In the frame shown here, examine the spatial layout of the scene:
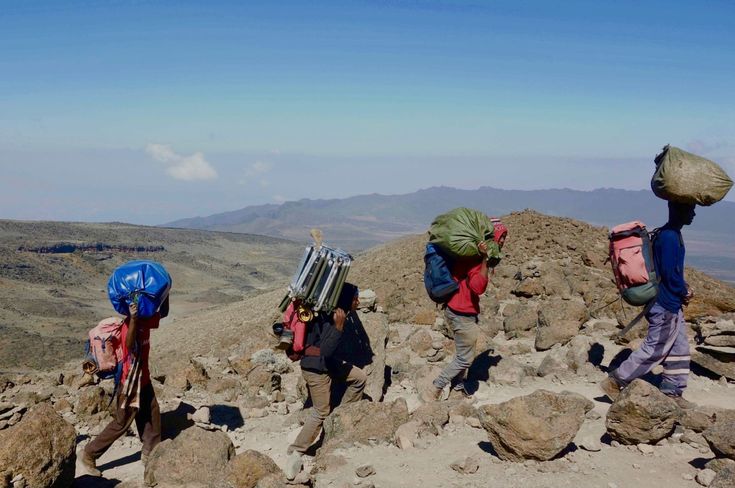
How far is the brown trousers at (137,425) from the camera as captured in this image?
16.2 ft

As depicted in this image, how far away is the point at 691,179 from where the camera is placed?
15.5 ft

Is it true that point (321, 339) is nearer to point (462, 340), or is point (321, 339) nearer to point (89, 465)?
point (462, 340)

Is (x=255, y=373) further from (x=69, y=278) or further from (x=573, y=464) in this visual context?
(x=69, y=278)

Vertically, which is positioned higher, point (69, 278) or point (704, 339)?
point (704, 339)

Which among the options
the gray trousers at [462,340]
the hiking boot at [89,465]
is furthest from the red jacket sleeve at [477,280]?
the hiking boot at [89,465]

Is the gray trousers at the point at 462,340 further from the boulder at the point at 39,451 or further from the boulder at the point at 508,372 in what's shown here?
the boulder at the point at 39,451

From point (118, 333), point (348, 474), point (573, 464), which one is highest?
point (118, 333)

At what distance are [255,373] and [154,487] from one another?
3081 millimetres

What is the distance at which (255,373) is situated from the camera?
7566mm

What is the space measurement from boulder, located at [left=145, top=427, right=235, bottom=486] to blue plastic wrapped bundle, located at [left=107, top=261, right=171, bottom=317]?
121cm

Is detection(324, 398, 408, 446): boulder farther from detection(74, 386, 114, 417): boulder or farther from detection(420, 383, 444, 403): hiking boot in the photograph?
detection(74, 386, 114, 417): boulder

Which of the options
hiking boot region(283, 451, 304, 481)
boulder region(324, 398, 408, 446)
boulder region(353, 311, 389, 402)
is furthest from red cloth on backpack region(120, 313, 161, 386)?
boulder region(353, 311, 389, 402)

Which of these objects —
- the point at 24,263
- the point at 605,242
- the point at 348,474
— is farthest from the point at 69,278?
the point at 348,474

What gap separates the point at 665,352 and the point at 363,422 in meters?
3.01
